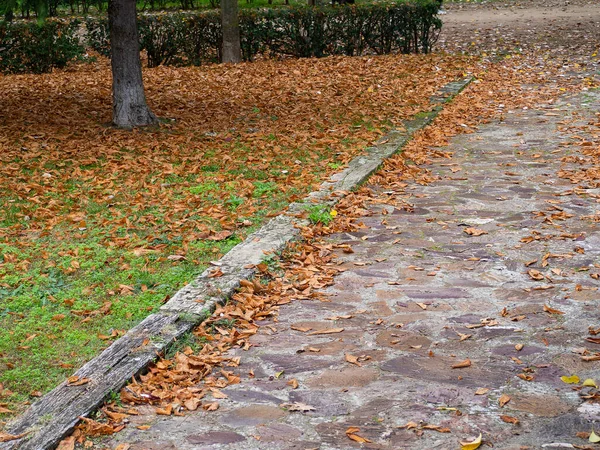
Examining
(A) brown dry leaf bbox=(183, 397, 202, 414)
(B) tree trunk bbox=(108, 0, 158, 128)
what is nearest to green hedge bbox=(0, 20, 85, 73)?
(B) tree trunk bbox=(108, 0, 158, 128)

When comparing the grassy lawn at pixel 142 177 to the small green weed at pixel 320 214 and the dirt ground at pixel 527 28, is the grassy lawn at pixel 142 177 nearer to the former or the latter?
the small green weed at pixel 320 214

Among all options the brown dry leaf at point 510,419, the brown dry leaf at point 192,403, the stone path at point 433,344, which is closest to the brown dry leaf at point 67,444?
the stone path at point 433,344

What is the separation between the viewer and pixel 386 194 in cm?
718

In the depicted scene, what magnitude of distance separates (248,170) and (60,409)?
4583 mm

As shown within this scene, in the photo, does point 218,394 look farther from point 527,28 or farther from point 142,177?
point 527,28

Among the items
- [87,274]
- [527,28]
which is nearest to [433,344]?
[87,274]

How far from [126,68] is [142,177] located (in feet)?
8.05

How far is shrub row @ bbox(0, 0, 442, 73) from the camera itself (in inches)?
587

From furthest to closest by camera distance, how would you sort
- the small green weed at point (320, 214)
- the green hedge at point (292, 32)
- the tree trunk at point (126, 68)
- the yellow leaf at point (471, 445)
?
the green hedge at point (292, 32) < the tree trunk at point (126, 68) < the small green weed at point (320, 214) < the yellow leaf at point (471, 445)

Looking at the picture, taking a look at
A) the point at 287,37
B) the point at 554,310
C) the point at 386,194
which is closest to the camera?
the point at 554,310

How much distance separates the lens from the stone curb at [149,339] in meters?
3.38

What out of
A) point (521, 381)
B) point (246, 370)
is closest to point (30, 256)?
point (246, 370)

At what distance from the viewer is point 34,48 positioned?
14836 millimetres

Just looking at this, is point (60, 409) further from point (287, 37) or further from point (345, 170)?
point (287, 37)
